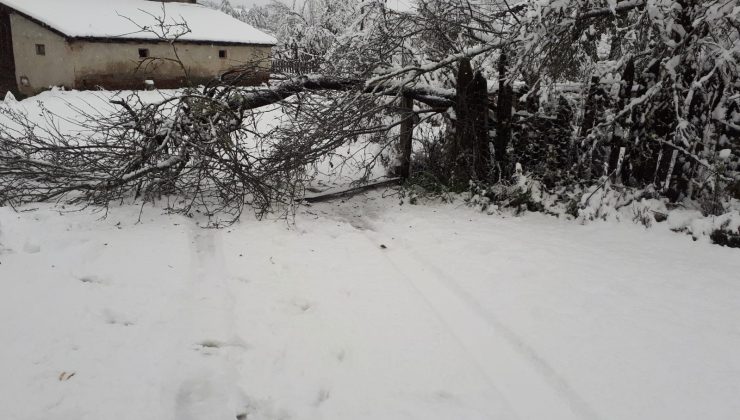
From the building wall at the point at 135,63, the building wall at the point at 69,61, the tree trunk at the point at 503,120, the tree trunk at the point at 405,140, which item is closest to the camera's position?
the tree trunk at the point at 503,120

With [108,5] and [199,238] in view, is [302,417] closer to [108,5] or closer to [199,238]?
[199,238]

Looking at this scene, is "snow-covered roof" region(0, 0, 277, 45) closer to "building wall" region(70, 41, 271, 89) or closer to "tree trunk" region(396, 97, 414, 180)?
"building wall" region(70, 41, 271, 89)

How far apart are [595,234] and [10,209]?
6631 mm

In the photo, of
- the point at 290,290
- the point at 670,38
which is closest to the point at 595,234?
the point at 670,38

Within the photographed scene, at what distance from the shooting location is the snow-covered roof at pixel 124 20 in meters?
18.9

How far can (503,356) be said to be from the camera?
310 cm

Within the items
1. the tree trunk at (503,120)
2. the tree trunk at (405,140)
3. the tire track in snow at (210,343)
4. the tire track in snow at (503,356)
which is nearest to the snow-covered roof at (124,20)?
the tree trunk at (405,140)

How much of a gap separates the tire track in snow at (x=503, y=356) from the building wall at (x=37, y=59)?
2091 centimetres

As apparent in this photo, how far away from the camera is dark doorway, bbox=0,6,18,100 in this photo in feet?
64.0

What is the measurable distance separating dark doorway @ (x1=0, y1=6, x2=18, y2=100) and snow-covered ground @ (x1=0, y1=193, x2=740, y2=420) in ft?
63.5

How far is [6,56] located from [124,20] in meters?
5.10

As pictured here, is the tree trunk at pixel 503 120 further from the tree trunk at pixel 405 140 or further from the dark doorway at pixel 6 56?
the dark doorway at pixel 6 56

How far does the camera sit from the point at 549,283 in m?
4.05

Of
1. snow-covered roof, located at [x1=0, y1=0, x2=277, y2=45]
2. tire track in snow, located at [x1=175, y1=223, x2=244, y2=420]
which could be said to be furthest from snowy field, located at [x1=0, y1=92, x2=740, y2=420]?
snow-covered roof, located at [x1=0, y1=0, x2=277, y2=45]
